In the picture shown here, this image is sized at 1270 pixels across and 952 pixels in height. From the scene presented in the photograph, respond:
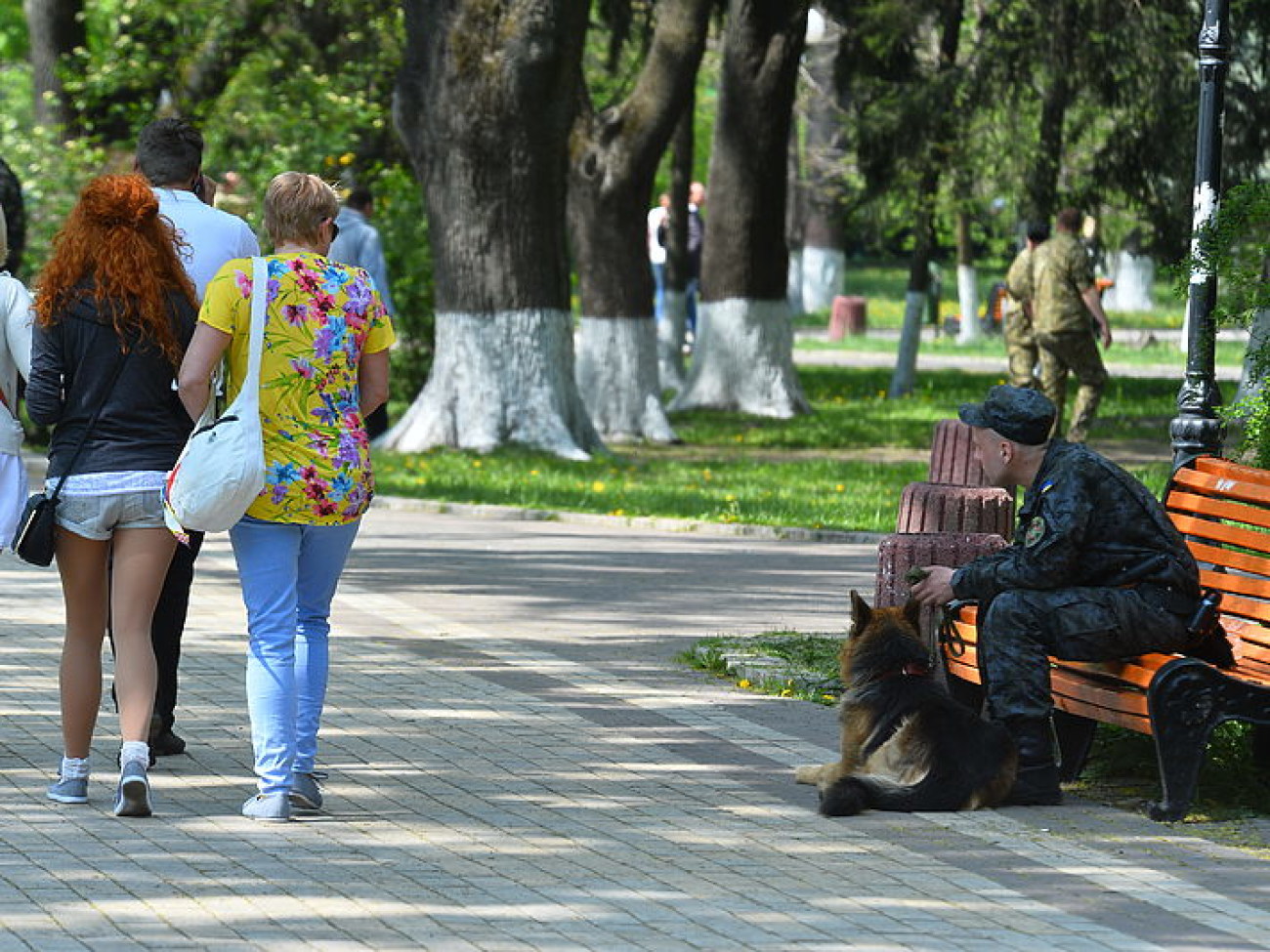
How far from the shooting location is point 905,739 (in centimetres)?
741

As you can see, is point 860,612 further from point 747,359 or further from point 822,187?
point 822,187

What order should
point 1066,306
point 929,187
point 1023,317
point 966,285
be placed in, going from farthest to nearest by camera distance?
point 966,285, point 929,187, point 1023,317, point 1066,306

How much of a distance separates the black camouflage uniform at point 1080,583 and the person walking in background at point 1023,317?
13.1 m

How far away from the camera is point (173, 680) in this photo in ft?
26.7

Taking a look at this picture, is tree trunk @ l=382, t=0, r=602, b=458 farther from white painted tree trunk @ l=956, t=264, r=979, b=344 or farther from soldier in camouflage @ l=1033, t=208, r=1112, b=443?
white painted tree trunk @ l=956, t=264, r=979, b=344

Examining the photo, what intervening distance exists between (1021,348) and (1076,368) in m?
0.55

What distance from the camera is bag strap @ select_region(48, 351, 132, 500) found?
23.4ft

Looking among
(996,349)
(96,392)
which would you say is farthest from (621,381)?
(996,349)

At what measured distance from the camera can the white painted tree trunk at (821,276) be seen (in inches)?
2105

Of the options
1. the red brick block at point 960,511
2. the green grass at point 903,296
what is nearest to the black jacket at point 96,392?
the red brick block at point 960,511

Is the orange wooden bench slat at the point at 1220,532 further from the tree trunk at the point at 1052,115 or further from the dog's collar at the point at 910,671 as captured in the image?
the tree trunk at the point at 1052,115

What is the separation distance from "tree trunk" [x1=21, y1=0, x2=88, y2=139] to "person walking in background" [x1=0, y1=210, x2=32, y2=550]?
20133mm

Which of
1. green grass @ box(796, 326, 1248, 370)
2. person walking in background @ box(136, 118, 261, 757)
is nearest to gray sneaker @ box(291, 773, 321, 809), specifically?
person walking in background @ box(136, 118, 261, 757)

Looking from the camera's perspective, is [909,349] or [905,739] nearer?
[905,739]
